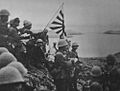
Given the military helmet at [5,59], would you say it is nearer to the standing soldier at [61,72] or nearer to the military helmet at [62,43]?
the standing soldier at [61,72]

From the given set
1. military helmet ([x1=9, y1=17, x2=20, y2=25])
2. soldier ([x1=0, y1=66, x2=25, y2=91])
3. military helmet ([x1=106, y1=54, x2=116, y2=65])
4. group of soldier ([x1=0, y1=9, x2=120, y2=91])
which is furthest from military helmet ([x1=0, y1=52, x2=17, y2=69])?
military helmet ([x1=106, y1=54, x2=116, y2=65])

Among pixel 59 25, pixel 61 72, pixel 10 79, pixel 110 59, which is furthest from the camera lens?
pixel 59 25

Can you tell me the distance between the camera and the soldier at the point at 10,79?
1.46m

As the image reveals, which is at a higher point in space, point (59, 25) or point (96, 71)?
point (59, 25)

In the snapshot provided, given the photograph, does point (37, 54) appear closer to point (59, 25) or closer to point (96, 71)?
point (59, 25)

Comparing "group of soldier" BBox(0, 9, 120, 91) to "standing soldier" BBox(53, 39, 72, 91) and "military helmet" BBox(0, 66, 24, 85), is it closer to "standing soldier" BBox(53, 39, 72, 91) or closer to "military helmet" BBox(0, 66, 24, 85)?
"standing soldier" BBox(53, 39, 72, 91)

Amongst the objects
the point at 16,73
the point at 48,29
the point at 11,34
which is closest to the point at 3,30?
the point at 11,34

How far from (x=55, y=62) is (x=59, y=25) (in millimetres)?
365

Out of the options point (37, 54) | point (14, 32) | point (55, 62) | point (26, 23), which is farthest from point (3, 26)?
point (55, 62)

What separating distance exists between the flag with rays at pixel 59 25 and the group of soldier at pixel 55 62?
87 mm

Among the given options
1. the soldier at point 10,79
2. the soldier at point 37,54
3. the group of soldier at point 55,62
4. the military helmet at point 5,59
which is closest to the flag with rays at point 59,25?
the group of soldier at point 55,62

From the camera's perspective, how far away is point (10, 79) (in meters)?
1.48

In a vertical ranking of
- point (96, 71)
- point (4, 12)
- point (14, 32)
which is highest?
point (4, 12)

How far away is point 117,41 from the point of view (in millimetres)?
2566
